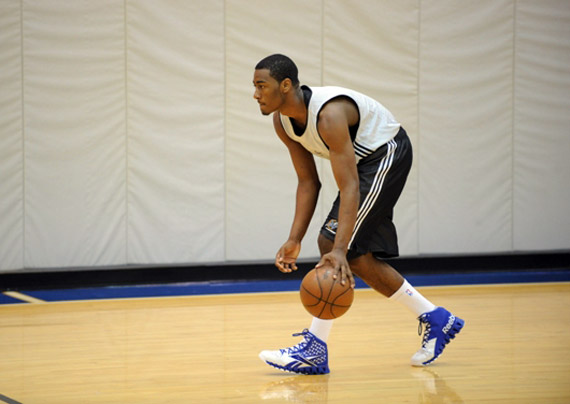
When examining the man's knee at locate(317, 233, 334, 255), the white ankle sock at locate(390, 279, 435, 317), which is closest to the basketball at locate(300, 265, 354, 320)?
the man's knee at locate(317, 233, 334, 255)

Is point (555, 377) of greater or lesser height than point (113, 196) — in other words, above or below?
below

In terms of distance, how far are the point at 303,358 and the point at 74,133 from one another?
11.0ft

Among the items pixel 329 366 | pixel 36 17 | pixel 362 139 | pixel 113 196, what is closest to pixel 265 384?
pixel 329 366

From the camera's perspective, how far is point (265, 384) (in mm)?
3295

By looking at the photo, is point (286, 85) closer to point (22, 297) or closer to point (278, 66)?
point (278, 66)

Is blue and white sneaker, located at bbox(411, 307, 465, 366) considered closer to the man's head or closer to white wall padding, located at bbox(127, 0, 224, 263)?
the man's head

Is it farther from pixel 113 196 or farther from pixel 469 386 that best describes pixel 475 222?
pixel 469 386

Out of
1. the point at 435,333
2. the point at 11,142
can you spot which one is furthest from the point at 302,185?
the point at 11,142

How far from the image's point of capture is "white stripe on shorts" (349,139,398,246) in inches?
135

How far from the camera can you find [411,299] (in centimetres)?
362

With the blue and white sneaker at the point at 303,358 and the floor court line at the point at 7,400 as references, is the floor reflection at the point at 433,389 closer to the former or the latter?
the blue and white sneaker at the point at 303,358

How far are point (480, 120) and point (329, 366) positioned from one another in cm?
382

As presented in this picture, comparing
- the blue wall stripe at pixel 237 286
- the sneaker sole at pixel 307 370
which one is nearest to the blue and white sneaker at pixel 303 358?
the sneaker sole at pixel 307 370

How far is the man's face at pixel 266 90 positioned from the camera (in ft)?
10.9
